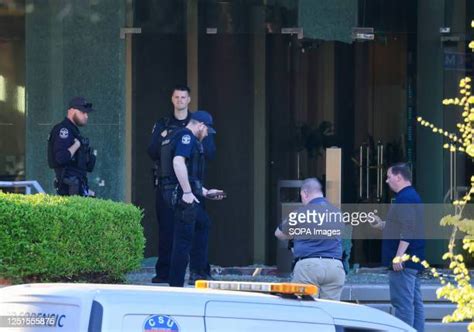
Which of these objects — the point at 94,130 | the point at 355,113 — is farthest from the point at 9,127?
the point at 355,113

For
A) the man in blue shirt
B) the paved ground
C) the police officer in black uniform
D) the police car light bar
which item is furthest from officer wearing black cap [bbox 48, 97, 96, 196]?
the police car light bar

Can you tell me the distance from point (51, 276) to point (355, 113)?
20.6ft

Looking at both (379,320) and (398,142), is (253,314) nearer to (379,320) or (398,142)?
(379,320)

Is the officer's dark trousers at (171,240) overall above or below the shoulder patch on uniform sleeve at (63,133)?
below

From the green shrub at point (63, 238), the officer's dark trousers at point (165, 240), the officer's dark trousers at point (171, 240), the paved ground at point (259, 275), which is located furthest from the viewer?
the paved ground at point (259, 275)

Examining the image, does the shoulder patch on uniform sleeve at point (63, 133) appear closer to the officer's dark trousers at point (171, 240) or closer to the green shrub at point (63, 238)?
the officer's dark trousers at point (171, 240)

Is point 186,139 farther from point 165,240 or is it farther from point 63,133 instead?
point 165,240

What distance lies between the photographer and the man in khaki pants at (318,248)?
8.88 m

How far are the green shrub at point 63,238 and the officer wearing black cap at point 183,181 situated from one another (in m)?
0.61

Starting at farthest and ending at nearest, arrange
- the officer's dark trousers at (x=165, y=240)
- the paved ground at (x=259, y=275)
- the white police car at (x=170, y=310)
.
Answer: the paved ground at (x=259, y=275), the officer's dark trousers at (x=165, y=240), the white police car at (x=170, y=310)

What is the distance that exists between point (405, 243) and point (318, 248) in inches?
44.0

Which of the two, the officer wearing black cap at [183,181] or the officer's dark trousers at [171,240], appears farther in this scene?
the officer's dark trousers at [171,240]

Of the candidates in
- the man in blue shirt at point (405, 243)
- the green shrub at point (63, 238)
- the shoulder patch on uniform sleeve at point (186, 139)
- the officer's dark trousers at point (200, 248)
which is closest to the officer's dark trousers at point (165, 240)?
the officer's dark trousers at point (200, 248)

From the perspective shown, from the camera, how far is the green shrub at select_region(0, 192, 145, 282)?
8414mm
